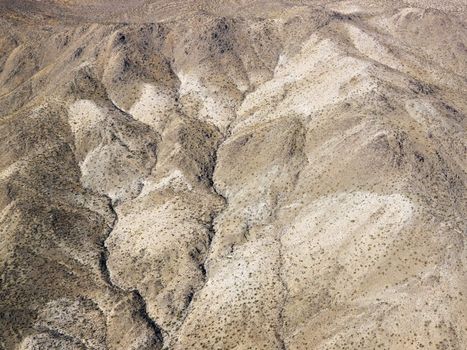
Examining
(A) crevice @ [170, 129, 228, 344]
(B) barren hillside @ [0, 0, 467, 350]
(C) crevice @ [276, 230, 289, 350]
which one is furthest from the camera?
(A) crevice @ [170, 129, 228, 344]

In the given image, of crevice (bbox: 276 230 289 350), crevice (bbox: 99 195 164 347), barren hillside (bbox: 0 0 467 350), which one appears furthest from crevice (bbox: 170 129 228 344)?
crevice (bbox: 276 230 289 350)

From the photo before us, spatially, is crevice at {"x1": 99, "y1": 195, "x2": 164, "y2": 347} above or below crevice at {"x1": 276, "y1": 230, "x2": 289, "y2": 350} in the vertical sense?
above

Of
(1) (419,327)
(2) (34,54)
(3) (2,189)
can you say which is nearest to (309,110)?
(1) (419,327)

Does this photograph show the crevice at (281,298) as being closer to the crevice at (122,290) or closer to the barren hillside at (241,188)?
the barren hillside at (241,188)

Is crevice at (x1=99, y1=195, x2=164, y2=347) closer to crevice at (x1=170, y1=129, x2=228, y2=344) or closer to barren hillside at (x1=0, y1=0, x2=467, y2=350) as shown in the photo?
barren hillside at (x1=0, y1=0, x2=467, y2=350)

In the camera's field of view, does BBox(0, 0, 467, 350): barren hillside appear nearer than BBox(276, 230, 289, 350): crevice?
No

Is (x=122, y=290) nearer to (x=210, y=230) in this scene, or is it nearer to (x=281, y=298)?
(x=210, y=230)

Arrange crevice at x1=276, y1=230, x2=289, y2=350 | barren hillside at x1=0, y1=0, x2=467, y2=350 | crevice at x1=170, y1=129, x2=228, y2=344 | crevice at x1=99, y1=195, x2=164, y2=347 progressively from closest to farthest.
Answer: crevice at x1=276, y1=230, x2=289, y2=350 → barren hillside at x1=0, y1=0, x2=467, y2=350 → crevice at x1=99, y1=195, x2=164, y2=347 → crevice at x1=170, y1=129, x2=228, y2=344

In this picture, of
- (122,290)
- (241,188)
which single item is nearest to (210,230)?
(241,188)

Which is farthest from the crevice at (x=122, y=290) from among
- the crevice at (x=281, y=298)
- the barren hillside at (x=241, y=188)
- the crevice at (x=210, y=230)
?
the crevice at (x=281, y=298)

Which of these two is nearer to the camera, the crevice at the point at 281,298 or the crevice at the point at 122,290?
the crevice at the point at 281,298
